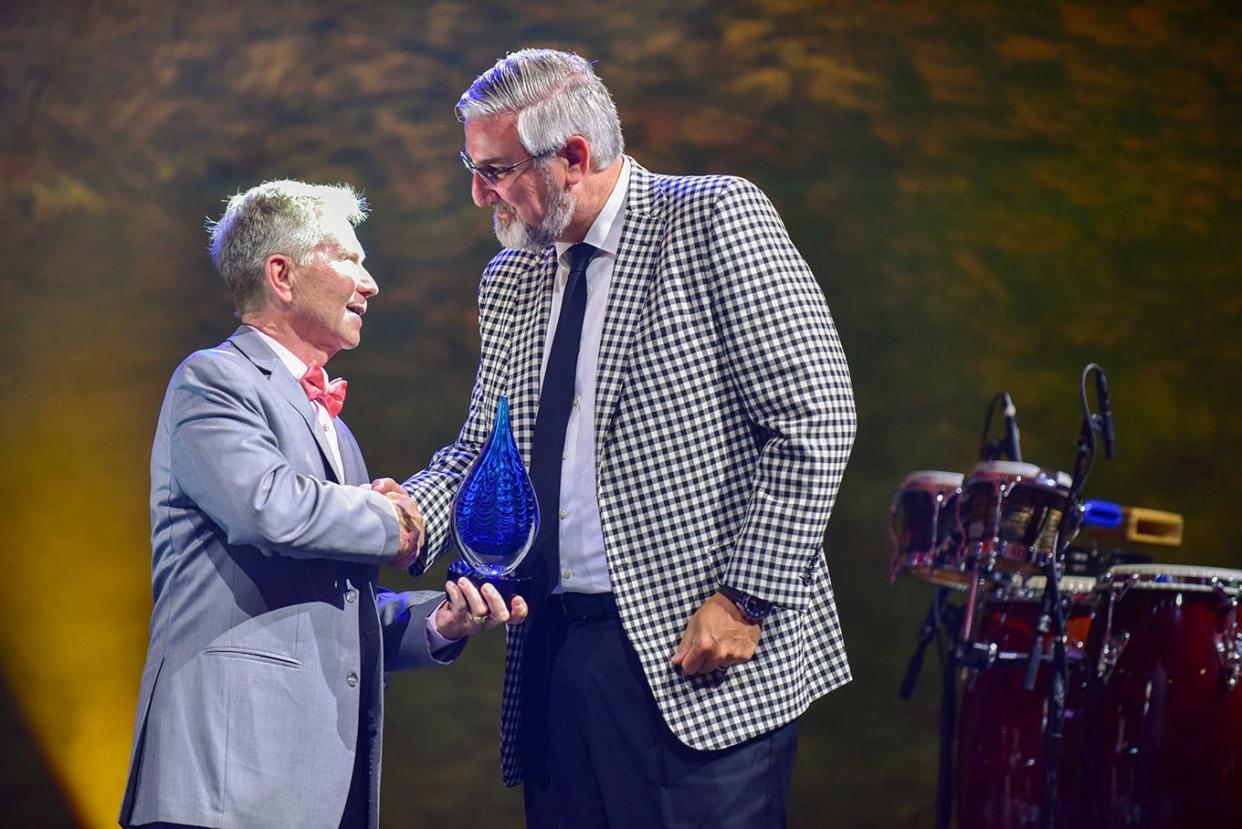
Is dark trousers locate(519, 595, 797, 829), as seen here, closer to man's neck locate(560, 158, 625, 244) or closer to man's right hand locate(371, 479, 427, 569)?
man's right hand locate(371, 479, 427, 569)

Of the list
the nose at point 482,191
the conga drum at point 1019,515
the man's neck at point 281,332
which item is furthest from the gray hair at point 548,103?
the conga drum at point 1019,515

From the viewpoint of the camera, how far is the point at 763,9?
13.9 ft

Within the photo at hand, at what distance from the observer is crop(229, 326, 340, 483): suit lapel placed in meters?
2.07

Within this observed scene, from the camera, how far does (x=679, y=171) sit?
420 centimetres

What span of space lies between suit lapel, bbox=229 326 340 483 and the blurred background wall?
81.3 inches

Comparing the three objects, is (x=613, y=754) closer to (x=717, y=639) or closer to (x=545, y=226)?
(x=717, y=639)

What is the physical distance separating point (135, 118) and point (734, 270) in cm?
298

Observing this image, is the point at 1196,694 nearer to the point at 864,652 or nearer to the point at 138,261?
the point at 864,652

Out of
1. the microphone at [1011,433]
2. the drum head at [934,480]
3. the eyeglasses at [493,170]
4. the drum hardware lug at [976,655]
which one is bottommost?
the drum hardware lug at [976,655]

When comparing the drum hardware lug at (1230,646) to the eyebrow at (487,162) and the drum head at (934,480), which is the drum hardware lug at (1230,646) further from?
the eyebrow at (487,162)

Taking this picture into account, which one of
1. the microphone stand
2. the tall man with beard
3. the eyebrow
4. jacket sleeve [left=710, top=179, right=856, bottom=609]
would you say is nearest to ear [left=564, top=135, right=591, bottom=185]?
the tall man with beard

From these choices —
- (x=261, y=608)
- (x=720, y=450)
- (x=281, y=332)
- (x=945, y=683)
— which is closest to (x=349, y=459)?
(x=281, y=332)

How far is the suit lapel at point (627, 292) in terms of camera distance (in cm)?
199

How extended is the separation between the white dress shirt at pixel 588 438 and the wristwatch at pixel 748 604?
21cm
